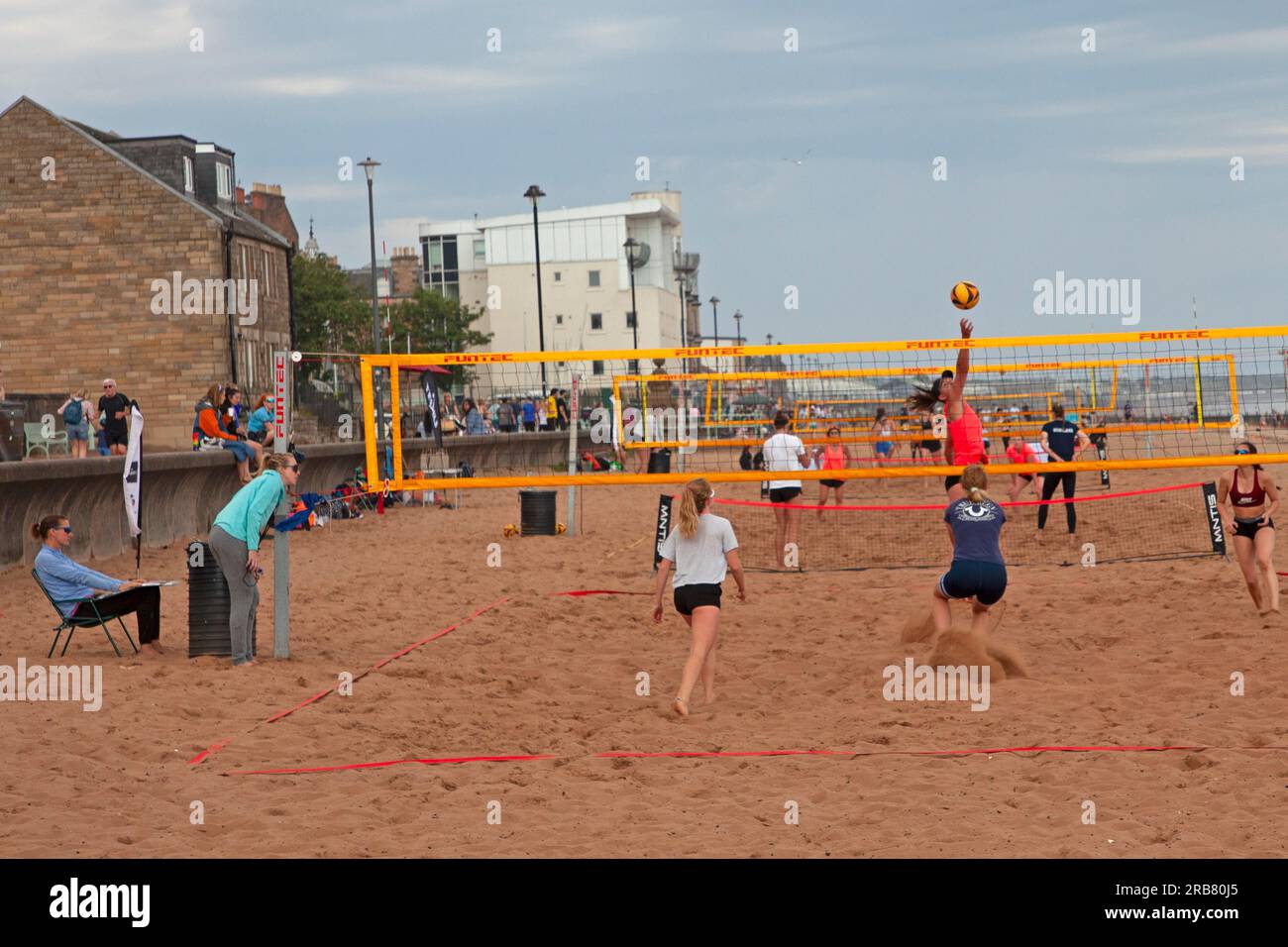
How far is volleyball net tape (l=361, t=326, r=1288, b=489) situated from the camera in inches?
460

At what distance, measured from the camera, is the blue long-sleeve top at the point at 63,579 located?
34.2 feet

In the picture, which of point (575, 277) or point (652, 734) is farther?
point (575, 277)

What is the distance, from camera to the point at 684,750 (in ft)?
25.9

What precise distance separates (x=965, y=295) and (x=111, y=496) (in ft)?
35.0

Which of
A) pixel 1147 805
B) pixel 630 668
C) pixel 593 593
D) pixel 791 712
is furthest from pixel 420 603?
pixel 1147 805

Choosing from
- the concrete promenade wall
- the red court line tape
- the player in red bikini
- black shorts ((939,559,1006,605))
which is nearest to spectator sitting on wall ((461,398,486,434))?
the concrete promenade wall

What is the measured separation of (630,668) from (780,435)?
21.2 feet

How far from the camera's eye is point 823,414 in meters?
33.9

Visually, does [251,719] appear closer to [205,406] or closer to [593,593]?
[593,593]

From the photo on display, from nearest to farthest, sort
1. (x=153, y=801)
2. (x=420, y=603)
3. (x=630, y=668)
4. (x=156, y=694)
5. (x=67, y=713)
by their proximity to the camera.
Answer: (x=153, y=801)
(x=67, y=713)
(x=156, y=694)
(x=630, y=668)
(x=420, y=603)

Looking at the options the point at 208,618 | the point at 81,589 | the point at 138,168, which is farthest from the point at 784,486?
the point at 138,168

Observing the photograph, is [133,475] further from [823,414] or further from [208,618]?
[823,414]

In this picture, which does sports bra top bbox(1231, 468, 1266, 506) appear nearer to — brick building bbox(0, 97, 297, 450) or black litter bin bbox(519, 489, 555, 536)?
black litter bin bbox(519, 489, 555, 536)

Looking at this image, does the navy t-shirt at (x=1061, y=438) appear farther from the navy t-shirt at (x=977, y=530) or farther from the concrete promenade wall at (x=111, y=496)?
the concrete promenade wall at (x=111, y=496)
